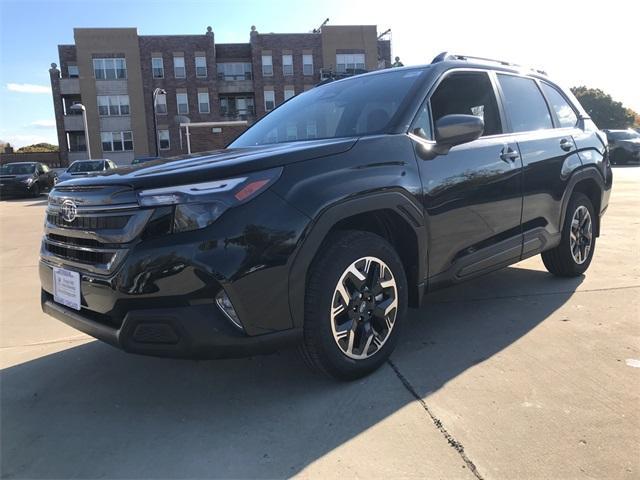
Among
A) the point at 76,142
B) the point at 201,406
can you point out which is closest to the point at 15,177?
the point at 201,406

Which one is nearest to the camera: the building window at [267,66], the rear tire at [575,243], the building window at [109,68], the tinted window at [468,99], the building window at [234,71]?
the tinted window at [468,99]

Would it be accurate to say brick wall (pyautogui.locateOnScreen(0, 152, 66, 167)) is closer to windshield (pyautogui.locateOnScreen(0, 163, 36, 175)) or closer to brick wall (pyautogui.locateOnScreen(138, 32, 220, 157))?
brick wall (pyautogui.locateOnScreen(138, 32, 220, 157))

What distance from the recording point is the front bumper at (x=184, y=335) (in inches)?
95.7

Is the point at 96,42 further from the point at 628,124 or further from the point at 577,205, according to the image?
the point at 628,124

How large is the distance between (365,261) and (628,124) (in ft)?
219

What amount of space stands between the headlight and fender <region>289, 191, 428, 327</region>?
379 mm

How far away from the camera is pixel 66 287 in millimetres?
2865

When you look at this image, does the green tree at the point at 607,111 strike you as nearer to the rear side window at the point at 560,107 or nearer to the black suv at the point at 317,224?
the rear side window at the point at 560,107

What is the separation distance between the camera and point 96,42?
139 feet

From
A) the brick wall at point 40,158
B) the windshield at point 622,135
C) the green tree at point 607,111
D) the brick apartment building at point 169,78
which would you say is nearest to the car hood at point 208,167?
the windshield at point 622,135

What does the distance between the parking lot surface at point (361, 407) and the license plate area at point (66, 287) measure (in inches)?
23.8

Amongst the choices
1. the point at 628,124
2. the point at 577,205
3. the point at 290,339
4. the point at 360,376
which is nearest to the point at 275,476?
the point at 290,339

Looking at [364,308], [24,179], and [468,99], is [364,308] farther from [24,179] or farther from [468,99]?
[24,179]

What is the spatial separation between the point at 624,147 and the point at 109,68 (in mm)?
37527
